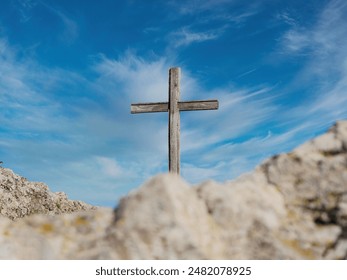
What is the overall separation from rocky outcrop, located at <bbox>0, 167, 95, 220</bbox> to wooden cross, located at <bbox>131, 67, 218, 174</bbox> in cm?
490

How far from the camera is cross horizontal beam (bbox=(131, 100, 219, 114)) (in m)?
12.4

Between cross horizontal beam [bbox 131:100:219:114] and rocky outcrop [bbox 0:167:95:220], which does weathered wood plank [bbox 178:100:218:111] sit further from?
rocky outcrop [bbox 0:167:95:220]

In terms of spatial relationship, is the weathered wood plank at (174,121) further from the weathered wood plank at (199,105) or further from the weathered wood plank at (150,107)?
the weathered wood plank at (199,105)

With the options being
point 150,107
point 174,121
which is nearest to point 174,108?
point 174,121

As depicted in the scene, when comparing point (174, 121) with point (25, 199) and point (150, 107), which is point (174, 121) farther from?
point (25, 199)

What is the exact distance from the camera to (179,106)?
12.6 m

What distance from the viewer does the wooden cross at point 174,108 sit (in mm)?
12359

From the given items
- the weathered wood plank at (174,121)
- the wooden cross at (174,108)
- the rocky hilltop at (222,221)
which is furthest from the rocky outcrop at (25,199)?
the rocky hilltop at (222,221)

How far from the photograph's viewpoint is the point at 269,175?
4.23m

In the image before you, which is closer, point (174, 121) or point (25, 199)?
point (174, 121)

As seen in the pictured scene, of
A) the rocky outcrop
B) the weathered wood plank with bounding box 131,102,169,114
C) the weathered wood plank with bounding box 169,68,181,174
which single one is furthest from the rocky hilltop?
the rocky outcrop

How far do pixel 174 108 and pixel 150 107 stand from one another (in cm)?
74
